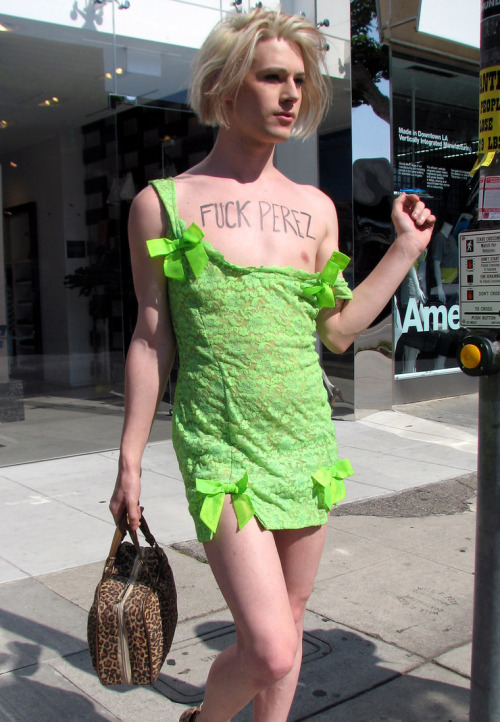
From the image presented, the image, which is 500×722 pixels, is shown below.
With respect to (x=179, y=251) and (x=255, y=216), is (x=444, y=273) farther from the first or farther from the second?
(x=179, y=251)

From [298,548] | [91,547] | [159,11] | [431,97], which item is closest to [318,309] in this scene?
[298,548]

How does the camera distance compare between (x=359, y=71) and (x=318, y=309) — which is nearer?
(x=318, y=309)

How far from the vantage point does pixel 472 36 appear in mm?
9250

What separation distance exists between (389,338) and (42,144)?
419 cm

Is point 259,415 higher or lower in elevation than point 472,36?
lower

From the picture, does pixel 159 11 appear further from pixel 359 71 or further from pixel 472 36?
pixel 472 36

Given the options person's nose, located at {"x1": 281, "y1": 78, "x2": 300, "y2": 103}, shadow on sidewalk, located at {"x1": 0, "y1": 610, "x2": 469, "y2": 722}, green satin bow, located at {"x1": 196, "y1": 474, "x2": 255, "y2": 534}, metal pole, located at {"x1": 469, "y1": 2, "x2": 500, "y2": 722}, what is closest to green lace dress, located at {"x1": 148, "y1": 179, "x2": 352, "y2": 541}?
green satin bow, located at {"x1": 196, "y1": 474, "x2": 255, "y2": 534}

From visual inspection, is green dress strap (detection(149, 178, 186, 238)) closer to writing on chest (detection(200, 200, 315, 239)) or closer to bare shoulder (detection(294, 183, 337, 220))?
writing on chest (detection(200, 200, 315, 239))

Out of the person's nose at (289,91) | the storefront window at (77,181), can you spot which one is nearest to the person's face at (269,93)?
the person's nose at (289,91)

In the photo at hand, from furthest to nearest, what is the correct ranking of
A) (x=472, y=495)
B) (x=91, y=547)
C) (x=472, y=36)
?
(x=472, y=36)
(x=472, y=495)
(x=91, y=547)

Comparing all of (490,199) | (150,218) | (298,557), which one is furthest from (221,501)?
(490,199)

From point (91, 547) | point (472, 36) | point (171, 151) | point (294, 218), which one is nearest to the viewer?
point (294, 218)

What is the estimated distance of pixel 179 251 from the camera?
2.05 m

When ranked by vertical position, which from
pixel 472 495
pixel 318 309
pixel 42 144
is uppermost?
pixel 42 144
